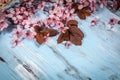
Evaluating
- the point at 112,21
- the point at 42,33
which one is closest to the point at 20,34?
the point at 42,33

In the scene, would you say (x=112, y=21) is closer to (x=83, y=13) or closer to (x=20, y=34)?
(x=83, y=13)

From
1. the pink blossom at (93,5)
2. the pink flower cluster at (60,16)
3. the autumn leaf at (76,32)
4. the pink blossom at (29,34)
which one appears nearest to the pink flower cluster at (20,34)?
the pink blossom at (29,34)

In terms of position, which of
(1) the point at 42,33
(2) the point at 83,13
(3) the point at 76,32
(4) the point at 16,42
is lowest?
(4) the point at 16,42

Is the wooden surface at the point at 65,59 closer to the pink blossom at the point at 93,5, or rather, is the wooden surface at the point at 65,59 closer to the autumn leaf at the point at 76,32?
the autumn leaf at the point at 76,32

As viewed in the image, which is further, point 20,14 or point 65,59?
point 20,14

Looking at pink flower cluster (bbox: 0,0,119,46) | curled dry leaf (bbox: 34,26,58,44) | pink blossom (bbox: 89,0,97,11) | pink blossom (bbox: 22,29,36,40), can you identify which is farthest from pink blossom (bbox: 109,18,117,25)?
pink blossom (bbox: 22,29,36,40)

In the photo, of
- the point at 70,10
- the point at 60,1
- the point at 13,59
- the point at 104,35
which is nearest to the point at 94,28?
the point at 104,35

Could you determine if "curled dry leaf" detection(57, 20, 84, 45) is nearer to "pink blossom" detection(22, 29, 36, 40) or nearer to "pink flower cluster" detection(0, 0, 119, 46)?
"pink flower cluster" detection(0, 0, 119, 46)

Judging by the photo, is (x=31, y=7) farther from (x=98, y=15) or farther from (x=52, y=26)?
(x=98, y=15)
